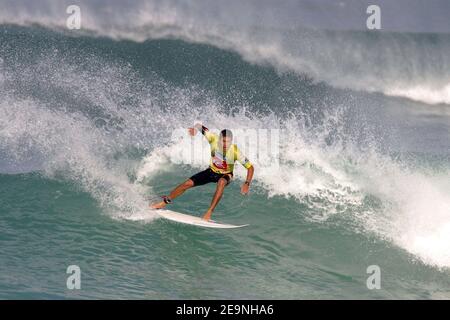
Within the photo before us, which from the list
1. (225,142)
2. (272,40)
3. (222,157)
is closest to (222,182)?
(222,157)

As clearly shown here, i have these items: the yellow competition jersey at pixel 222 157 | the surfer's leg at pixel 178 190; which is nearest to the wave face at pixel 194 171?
the surfer's leg at pixel 178 190

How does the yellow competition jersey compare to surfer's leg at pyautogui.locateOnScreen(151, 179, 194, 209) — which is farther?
surfer's leg at pyautogui.locateOnScreen(151, 179, 194, 209)

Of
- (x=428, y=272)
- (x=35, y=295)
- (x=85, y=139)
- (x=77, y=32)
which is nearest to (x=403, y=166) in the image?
(x=428, y=272)

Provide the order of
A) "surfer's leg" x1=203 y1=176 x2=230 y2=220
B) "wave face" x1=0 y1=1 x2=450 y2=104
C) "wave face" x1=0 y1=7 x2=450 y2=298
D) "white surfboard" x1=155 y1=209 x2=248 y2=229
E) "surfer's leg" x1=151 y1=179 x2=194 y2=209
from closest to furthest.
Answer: "wave face" x1=0 y1=7 x2=450 y2=298 → "white surfboard" x1=155 y1=209 x2=248 y2=229 → "surfer's leg" x1=203 y1=176 x2=230 y2=220 → "surfer's leg" x1=151 y1=179 x2=194 y2=209 → "wave face" x1=0 y1=1 x2=450 y2=104

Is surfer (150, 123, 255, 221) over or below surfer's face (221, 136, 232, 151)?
below

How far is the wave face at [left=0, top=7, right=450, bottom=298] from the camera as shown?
7125 millimetres

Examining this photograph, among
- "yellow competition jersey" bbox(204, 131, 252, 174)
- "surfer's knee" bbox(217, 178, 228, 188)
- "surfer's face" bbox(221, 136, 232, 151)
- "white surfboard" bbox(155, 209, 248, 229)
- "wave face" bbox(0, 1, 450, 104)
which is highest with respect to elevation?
"wave face" bbox(0, 1, 450, 104)

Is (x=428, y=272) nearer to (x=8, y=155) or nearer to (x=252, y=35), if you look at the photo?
(x=8, y=155)

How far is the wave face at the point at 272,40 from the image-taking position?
1983 cm

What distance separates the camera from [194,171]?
35.8ft

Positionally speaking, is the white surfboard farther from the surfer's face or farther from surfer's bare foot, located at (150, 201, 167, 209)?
the surfer's face

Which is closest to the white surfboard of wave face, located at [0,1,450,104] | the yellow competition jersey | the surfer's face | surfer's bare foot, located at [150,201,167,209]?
surfer's bare foot, located at [150,201,167,209]

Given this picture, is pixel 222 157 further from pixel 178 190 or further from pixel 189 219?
pixel 189 219

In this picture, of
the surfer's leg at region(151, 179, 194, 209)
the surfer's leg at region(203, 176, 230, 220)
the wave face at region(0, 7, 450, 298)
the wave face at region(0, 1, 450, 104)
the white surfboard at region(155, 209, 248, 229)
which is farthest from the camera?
the wave face at region(0, 1, 450, 104)
